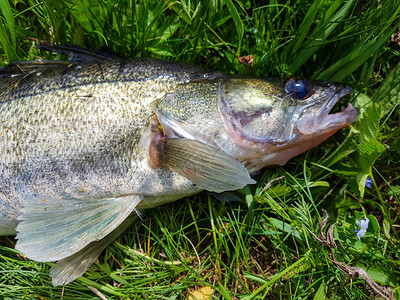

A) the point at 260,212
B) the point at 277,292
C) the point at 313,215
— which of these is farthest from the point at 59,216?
the point at 313,215

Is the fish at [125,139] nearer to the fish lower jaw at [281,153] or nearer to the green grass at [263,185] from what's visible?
the fish lower jaw at [281,153]

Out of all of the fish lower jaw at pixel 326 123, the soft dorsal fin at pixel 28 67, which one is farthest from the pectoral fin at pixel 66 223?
the fish lower jaw at pixel 326 123

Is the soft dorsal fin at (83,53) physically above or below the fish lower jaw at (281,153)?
above

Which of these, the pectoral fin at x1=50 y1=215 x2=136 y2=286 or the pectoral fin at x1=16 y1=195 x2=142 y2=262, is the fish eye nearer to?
the pectoral fin at x1=16 y1=195 x2=142 y2=262

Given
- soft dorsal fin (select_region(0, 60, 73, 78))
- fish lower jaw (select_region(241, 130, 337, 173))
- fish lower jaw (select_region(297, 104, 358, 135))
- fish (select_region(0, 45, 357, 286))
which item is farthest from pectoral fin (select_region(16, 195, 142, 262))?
fish lower jaw (select_region(297, 104, 358, 135))

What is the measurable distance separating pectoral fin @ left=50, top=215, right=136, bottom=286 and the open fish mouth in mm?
1379

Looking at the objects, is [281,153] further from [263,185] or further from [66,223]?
[66,223]

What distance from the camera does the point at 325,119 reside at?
252 centimetres

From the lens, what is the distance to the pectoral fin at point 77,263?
272 centimetres

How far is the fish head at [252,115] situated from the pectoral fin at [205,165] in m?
0.09

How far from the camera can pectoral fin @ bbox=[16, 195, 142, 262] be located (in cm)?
251

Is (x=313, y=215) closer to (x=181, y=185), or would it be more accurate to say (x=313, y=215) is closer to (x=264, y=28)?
(x=181, y=185)

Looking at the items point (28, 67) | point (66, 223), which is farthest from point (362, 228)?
point (28, 67)

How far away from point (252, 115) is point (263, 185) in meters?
0.67
